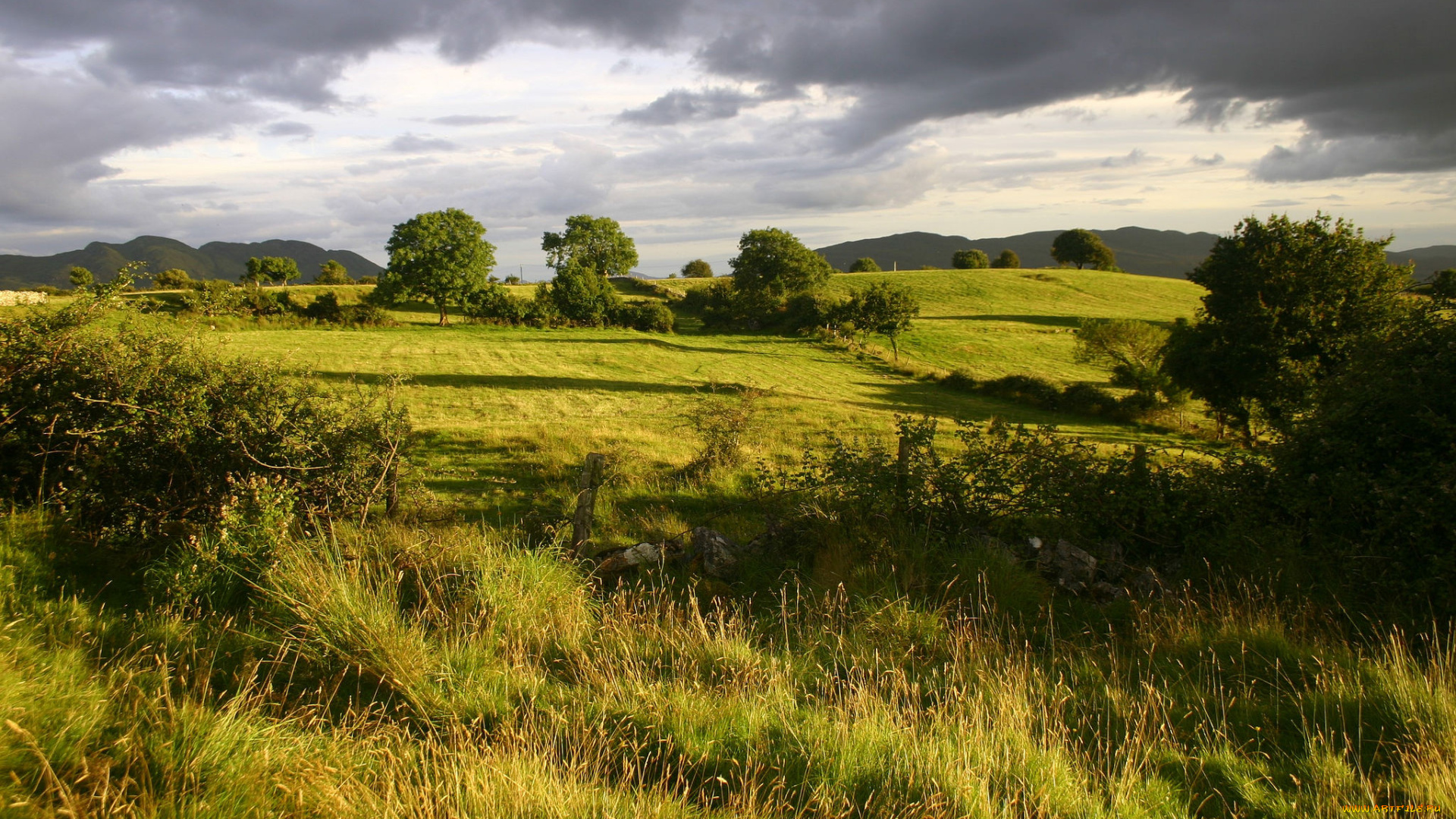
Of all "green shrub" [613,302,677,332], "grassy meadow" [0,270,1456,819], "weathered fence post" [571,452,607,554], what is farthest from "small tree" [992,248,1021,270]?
"grassy meadow" [0,270,1456,819]

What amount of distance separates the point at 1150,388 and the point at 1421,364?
33294 mm

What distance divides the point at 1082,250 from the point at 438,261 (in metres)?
100

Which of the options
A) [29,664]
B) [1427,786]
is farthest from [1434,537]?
[29,664]

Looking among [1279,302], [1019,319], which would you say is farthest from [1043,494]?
[1019,319]

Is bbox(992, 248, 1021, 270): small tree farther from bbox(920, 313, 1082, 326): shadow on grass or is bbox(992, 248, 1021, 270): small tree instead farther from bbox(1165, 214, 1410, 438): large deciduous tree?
bbox(1165, 214, 1410, 438): large deciduous tree

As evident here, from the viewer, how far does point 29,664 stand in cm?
367

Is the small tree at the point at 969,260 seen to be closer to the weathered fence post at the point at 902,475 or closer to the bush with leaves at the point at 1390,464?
the bush with leaves at the point at 1390,464

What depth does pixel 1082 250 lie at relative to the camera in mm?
107250

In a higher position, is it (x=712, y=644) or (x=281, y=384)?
(x=281, y=384)

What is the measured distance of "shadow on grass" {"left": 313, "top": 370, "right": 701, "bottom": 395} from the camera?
29578mm

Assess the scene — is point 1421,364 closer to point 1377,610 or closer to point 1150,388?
point 1377,610

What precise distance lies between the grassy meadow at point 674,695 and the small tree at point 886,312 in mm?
44744

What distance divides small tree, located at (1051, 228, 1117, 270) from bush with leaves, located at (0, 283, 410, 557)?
119 m

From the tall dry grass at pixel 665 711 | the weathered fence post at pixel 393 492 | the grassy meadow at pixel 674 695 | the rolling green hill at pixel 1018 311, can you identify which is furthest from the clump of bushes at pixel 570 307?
the tall dry grass at pixel 665 711
